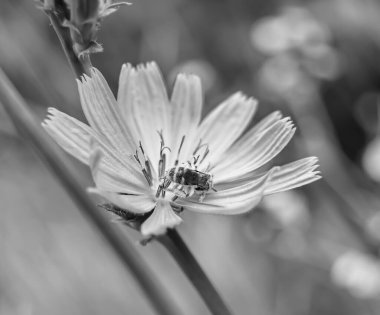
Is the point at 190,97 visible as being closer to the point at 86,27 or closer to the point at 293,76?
the point at 86,27

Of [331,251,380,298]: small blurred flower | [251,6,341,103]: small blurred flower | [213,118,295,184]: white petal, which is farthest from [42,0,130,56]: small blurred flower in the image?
[251,6,341,103]: small blurred flower

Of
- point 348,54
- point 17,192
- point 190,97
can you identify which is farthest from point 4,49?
point 190,97

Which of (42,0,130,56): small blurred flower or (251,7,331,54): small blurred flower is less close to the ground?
(42,0,130,56): small blurred flower

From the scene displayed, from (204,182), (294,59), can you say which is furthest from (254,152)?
(294,59)

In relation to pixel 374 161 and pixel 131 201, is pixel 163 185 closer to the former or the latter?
pixel 131 201

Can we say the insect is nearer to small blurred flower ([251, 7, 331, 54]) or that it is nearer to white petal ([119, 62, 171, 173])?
white petal ([119, 62, 171, 173])
